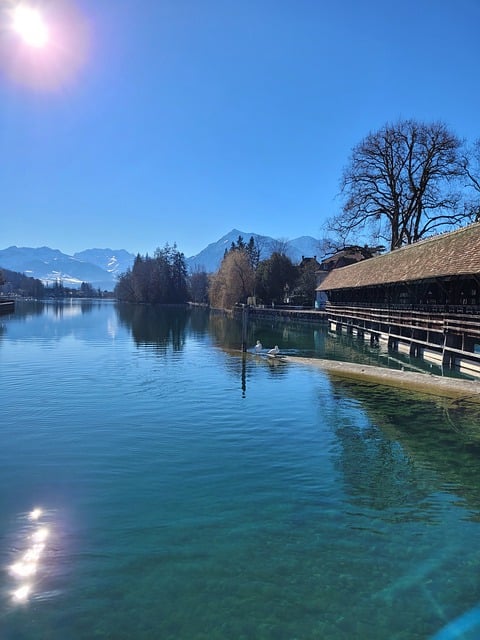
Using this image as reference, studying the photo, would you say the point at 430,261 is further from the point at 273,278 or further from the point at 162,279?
the point at 162,279

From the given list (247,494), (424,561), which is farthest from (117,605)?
(424,561)

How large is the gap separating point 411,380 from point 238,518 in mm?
11365

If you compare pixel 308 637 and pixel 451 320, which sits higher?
pixel 451 320

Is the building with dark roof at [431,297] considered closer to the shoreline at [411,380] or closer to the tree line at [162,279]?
the shoreline at [411,380]

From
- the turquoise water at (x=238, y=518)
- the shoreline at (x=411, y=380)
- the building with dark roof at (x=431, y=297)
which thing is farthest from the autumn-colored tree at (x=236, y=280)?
the turquoise water at (x=238, y=518)

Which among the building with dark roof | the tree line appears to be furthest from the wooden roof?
the tree line

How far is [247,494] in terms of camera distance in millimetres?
Answer: 7043

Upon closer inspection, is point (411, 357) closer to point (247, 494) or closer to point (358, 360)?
point (358, 360)

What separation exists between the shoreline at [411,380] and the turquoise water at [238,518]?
1528 millimetres

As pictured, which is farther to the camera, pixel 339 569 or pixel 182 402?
pixel 182 402

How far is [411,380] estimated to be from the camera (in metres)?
16.0

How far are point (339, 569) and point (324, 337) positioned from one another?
31.5 metres

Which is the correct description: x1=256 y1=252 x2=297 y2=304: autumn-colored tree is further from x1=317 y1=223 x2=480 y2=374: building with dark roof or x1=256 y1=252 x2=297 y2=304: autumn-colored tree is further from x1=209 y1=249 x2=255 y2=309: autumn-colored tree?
x1=317 y1=223 x2=480 y2=374: building with dark roof

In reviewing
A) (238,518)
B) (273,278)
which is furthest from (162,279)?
(238,518)
